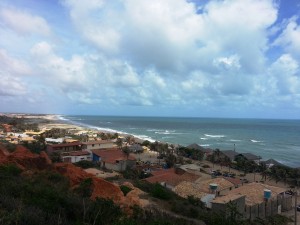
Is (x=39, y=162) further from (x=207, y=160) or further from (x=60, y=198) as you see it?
(x=207, y=160)

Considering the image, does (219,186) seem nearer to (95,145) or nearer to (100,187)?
(100,187)

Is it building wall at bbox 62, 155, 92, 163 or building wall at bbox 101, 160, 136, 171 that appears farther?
building wall at bbox 62, 155, 92, 163

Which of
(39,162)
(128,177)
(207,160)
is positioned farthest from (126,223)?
(207,160)

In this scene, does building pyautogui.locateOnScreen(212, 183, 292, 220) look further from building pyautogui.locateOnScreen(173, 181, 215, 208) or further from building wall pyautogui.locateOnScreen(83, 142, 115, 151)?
building wall pyautogui.locateOnScreen(83, 142, 115, 151)

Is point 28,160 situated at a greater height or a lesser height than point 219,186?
greater

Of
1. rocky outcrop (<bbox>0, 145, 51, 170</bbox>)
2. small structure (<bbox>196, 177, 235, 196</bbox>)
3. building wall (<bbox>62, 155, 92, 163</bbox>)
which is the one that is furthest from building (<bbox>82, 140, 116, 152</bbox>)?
small structure (<bbox>196, 177, 235, 196</bbox>)

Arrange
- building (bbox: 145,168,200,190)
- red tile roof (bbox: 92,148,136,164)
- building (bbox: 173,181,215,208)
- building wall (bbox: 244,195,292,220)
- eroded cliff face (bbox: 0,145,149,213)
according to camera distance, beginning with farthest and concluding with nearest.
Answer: red tile roof (bbox: 92,148,136,164) → building (bbox: 145,168,200,190) → building (bbox: 173,181,215,208) → building wall (bbox: 244,195,292,220) → eroded cliff face (bbox: 0,145,149,213)

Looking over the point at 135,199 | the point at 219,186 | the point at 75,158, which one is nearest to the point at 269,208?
the point at 219,186
